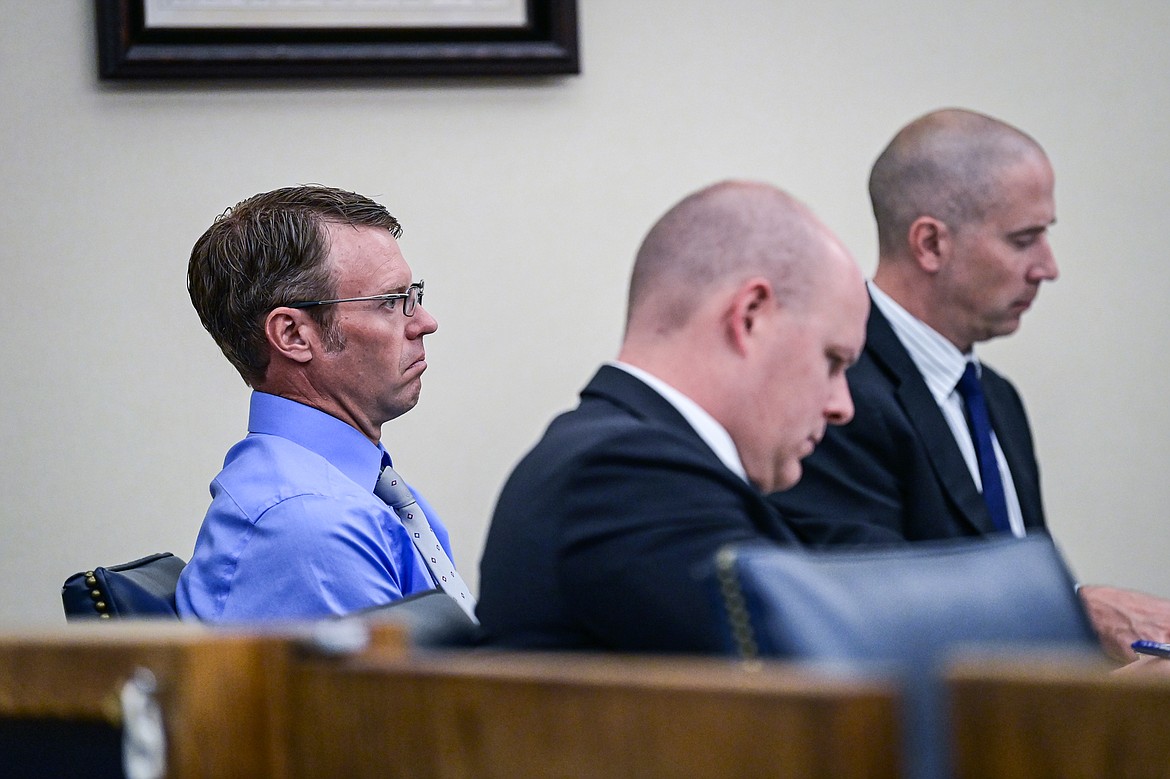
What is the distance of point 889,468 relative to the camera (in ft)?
6.64

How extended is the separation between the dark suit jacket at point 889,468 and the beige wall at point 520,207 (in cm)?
54

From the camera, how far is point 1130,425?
2.69m

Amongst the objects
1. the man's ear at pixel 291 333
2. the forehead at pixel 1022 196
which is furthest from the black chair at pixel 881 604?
the forehead at pixel 1022 196

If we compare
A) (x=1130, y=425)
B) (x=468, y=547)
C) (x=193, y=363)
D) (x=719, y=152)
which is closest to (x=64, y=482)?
(x=193, y=363)

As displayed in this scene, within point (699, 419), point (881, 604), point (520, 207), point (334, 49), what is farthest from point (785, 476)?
point (334, 49)

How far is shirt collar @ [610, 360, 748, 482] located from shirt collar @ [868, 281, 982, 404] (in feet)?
3.21

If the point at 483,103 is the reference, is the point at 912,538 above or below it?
below

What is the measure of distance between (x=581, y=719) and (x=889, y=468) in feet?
4.85

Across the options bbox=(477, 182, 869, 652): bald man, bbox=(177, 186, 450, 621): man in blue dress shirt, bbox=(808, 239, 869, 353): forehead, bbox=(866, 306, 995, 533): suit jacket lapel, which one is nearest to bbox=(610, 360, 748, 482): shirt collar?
bbox=(477, 182, 869, 652): bald man

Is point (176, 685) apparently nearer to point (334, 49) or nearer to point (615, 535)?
point (615, 535)

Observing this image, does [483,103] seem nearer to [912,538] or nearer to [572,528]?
[912,538]

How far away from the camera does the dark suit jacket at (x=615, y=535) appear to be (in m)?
1.05

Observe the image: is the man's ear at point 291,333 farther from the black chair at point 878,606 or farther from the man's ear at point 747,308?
the black chair at point 878,606

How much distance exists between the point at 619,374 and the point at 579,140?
1269mm
